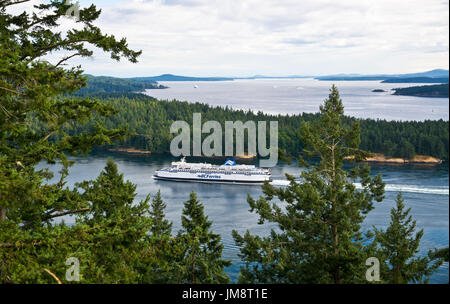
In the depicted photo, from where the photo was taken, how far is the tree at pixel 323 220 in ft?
29.9

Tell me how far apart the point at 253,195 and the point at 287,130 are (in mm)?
27591

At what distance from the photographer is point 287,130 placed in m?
62.0

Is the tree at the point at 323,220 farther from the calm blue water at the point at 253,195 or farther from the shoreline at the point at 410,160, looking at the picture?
the shoreline at the point at 410,160

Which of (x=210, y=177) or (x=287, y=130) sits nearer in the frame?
(x=210, y=177)

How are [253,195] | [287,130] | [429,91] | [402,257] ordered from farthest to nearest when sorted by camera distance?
1. [429,91]
2. [287,130]
3. [253,195]
4. [402,257]

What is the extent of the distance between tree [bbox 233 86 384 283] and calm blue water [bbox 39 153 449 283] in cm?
816

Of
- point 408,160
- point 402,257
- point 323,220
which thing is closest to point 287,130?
point 408,160

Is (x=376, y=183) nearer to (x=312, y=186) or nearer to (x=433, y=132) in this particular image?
(x=312, y=186)

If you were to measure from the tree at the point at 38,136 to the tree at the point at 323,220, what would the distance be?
186 inches

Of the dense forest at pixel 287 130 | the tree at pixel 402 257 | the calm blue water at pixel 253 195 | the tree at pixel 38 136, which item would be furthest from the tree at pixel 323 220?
the dense forest at pixel 287 130

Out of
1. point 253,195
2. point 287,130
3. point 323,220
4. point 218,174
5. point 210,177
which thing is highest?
point 287,130

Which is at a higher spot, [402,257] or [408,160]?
[402,257]

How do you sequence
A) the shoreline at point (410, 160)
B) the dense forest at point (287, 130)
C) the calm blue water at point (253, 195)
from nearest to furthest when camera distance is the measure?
the calm blue water at point (253, 195), the shoreline at point (410, 160), the dense forest at point (287, 130)

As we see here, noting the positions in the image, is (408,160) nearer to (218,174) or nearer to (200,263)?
(218,174)
